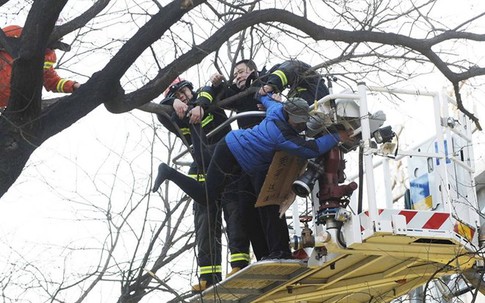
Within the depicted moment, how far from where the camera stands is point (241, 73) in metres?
8.23

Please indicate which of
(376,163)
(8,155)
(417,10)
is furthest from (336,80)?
(8,155)

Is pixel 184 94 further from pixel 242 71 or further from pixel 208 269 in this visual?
pixel 208 269

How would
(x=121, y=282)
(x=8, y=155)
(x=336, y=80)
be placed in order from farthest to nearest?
(x=336, y=80) → (x=121, y=282) → (x=8, y=155)

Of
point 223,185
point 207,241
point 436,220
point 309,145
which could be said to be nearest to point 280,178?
point 309,145

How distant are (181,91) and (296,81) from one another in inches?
52.7

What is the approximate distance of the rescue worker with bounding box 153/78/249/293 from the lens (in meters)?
8.09

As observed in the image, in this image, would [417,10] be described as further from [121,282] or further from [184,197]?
[121,282]

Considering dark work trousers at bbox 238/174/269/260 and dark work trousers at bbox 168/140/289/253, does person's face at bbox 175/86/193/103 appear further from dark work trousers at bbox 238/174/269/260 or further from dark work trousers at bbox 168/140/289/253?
dark work trousers at bbox 238/174/269/260

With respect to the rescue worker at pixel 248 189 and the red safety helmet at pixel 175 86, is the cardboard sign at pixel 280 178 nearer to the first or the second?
the rescue worker at pixel 248 189

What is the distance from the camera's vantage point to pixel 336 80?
7.70 metres

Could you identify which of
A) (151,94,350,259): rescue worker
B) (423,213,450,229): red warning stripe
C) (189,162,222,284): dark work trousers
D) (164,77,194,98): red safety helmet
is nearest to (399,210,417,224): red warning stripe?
(423,213,450,229): red warning stripe

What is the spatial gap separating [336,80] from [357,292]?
2.23m

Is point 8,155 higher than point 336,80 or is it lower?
lower

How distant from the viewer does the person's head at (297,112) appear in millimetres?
7383
